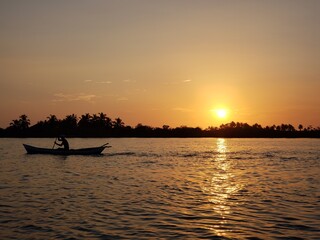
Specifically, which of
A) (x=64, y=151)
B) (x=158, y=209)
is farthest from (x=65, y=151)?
(x=158, y=209)

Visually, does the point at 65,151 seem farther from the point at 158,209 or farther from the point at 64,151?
the point at 158,209

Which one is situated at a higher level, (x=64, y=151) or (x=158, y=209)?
(x=64, y=151)

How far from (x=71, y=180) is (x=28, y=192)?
6.39 metres

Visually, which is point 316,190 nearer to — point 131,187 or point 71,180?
point 131,187

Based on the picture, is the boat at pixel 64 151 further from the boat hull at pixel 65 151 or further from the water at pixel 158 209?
the water at pixel 158 209

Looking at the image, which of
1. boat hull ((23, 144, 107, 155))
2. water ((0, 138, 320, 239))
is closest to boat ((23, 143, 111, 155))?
boat hull ((23, 144, 107, 155))

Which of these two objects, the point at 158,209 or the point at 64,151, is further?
the point at 64,151

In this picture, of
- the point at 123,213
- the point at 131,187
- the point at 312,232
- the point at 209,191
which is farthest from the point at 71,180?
the point at 312,232

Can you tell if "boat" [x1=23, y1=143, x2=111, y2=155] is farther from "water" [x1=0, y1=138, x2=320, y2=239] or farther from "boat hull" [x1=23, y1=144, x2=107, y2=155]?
"water" [x1=0, y1=138, x2=320, y2=239]

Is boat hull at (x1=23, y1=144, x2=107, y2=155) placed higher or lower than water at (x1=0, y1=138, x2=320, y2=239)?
higher

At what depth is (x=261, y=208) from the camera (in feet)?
58.0

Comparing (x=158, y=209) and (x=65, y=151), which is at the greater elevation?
(x=65, y=151)

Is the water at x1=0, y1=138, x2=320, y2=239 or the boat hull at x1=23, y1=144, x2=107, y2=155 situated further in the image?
the boat hull at x1=23, y1=144, x2=107, y2=155

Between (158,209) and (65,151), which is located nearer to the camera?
(158,209)
